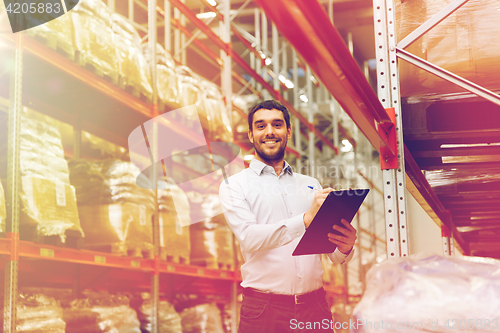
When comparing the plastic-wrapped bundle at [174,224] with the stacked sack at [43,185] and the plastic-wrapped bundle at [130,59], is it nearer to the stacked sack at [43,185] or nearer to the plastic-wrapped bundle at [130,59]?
the plastic-wrapped bundle at [130,59]

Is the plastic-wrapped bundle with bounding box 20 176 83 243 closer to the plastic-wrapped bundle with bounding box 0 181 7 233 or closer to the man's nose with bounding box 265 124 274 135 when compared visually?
the plastic-wrapped bundle with bounding box 0 181 7 233

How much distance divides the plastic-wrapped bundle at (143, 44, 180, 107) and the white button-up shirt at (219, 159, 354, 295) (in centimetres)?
197

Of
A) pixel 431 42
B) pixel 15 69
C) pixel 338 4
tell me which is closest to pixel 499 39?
pixel 431 42

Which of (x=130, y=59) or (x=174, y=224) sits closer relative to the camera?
(x=130, y=59)

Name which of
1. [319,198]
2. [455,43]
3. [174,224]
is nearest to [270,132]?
[319,198]

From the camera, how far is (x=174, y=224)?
12.1ft

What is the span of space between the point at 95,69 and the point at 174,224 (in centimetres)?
134

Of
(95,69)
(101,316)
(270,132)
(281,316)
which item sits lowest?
(101,316)

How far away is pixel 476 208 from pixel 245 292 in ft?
9.92

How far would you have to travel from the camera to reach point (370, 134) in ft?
5.03

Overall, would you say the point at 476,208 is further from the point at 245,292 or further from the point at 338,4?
the point at 338,4

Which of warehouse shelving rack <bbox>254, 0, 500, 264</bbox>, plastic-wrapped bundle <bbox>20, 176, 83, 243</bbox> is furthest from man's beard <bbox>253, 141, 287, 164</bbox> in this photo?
plastic-wrapped bundle <bbox>20, 176, 83, 243</bbox>

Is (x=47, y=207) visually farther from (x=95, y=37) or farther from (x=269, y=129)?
(x=269, y=129)

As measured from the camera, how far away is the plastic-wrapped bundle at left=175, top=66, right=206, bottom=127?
4020mm
